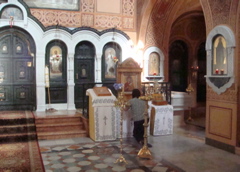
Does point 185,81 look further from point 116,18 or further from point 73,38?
point 73,38

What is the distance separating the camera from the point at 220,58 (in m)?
6.30

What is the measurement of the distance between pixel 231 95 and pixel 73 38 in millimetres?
5857

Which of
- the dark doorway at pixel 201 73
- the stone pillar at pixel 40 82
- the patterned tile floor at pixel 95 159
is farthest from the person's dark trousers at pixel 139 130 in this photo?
the dark doorway at pixel 201 73

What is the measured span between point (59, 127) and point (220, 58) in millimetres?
4600

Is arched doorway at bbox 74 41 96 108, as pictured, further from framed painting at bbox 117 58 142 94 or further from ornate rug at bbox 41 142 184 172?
ornate rug at bbox 41 142 184 172

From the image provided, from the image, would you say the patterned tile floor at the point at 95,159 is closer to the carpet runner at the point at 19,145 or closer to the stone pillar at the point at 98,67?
the carpet runner at the point at 19,145

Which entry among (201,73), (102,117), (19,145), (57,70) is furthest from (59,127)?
(201,73)

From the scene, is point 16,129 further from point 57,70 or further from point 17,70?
point 57,70

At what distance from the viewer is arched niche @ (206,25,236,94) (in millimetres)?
5926

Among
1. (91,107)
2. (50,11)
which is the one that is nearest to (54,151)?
(91,107)

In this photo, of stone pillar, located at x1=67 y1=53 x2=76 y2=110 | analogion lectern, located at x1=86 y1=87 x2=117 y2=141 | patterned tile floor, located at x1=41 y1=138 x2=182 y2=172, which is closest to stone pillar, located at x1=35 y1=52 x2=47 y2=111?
stone pillar, located at x1=67 y1=53 x2=76 y2=110

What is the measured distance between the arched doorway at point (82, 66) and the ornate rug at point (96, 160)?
3812 millimetres

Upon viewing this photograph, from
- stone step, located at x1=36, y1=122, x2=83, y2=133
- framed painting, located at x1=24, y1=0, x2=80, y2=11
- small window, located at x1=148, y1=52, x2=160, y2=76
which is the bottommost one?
stone step, located at x1=36, y1=122, x2=83, y2=133

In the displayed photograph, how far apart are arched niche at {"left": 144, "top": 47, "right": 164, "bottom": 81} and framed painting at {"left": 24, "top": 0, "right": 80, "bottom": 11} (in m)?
3.16
